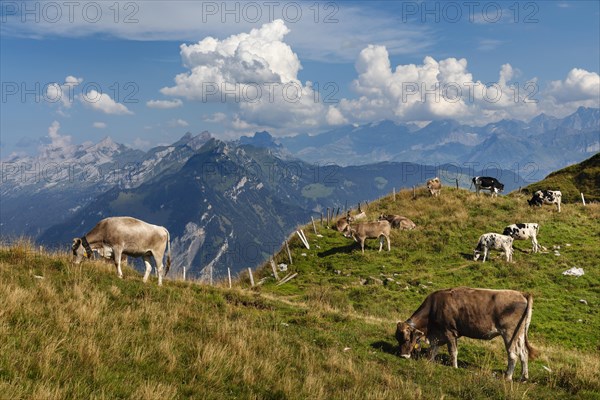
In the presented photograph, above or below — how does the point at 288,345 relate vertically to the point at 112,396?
below

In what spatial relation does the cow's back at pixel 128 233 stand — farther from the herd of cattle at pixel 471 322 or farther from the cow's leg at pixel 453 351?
the cow's leg at pixel 453 351

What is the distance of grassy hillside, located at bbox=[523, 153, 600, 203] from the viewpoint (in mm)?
52450

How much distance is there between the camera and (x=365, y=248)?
3744 centimetres

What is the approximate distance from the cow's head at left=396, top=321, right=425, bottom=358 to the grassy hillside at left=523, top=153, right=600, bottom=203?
158 feet

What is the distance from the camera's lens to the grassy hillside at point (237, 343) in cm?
727

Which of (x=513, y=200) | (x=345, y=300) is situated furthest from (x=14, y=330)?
(x=513, y=200)

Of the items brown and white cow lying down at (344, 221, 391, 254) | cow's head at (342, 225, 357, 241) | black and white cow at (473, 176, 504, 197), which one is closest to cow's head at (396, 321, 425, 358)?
brown and white cow lying down at (344, 221, 391, 254)

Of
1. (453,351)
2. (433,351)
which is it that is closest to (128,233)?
(433,351)

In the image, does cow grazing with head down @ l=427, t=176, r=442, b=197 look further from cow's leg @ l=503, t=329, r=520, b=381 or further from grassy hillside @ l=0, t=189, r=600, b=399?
cow's leg @ l=503, t=329, r=520, b=381

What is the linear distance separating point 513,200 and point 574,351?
32176 millimetres

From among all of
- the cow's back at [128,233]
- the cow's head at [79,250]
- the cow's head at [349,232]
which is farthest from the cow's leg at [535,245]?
the cow's head at [79,250]

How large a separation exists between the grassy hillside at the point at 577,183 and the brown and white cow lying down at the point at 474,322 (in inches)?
1848

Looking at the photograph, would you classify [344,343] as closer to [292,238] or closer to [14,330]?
[14,330]

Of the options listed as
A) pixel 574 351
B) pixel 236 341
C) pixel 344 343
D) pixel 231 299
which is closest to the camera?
pixel 236 341
